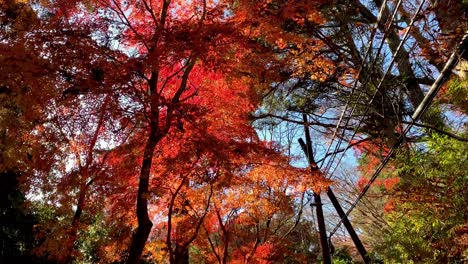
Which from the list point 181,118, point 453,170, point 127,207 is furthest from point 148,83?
point 453,170

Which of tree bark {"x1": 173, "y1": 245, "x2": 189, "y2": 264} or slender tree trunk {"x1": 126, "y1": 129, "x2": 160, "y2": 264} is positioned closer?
slender tree trunk {"x1": 126, "y1": 129, "x2": 160, "y2": 264}

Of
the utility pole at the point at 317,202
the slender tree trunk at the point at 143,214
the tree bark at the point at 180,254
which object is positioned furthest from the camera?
the tree bark at the point at 180,254

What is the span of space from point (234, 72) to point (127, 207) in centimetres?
504

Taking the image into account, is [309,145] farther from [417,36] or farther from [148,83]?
[417,36]

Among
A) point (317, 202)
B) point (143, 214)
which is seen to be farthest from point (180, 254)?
point (143, 214)

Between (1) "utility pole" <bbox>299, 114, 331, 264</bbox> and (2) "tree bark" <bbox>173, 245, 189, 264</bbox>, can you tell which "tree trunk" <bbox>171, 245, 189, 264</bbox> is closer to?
(2) "tree bark" <bbox>173, 245, 189, 264</bbox>

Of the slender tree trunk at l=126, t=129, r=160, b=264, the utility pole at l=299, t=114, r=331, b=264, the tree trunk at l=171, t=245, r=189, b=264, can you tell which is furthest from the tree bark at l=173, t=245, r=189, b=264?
the slender tree trunk at l=126, t=129, r=160, b=264

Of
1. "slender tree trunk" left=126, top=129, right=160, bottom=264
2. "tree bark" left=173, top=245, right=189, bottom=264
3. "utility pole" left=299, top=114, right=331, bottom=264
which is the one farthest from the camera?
"tree bark" left=173, top=245, right=189, bottom=264

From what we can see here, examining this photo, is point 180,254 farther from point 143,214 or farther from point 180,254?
point 143,214

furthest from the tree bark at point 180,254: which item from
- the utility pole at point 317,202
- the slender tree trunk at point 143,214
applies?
the slender tree trunk at point 143,214

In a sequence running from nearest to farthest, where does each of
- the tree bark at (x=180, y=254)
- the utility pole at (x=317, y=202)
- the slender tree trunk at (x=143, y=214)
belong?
the slender tree trunk at (x=143, y=214), the utility pole at (x=317, y=202), the tree bark at (x=180, y=254)

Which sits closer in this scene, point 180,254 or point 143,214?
point 143,214

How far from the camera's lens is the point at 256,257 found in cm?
1540

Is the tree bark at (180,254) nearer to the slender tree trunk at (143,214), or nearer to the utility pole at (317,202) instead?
the utility pole at (317,202)
